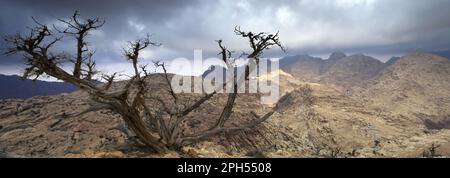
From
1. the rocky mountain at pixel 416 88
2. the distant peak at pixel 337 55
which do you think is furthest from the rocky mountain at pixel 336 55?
the rocky mountain at pixel 416 88

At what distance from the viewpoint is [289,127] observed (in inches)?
1385

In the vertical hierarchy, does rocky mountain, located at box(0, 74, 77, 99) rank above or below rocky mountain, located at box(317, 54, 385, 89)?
below

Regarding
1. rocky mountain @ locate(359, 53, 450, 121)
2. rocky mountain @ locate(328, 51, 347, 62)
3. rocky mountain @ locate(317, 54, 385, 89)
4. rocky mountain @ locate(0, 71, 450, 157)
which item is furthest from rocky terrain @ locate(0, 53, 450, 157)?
rocky mountain @ locate(328, 51, 347, 62)

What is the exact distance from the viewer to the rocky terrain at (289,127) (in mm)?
19203

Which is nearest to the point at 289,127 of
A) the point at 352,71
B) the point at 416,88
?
the point at 416,88

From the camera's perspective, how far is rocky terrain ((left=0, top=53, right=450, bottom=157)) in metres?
19.2

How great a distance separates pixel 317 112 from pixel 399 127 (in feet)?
30.2

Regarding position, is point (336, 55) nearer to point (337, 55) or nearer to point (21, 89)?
point (337, 55)

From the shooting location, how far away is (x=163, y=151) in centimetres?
1130

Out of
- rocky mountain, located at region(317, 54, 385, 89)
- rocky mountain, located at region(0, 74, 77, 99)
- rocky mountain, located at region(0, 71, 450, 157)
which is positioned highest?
rocky mountain, located at region(317, 54, 385, 89)

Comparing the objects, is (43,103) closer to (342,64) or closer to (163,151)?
(163,151)

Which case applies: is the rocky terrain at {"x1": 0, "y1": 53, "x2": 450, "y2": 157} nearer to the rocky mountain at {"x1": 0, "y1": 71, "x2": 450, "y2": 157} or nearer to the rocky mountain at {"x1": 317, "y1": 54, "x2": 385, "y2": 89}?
the rocky mountain at {"x1": 0, "y1": 71, "x2": 450, "y2": 157}

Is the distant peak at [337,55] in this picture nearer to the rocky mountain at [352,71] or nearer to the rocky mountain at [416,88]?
the rocky mountain at [352,71]
